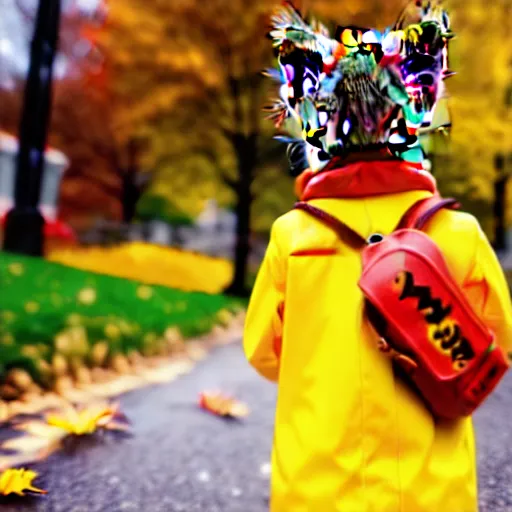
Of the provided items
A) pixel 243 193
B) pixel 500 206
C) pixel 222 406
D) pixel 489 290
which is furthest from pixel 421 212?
Result: pixel 243 193

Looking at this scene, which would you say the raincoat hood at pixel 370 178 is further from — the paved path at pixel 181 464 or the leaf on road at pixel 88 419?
the leaf on road at pixel 88 419

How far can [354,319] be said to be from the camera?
1.55m

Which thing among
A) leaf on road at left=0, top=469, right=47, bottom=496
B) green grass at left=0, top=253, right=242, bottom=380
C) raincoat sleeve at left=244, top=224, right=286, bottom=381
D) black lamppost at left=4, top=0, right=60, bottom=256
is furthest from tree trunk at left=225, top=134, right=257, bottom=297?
raincoat sleeve at left=244, top=224, right=286, bottom=381

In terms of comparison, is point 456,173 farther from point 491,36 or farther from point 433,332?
point 433,332

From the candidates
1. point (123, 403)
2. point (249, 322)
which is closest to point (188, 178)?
point (123, 403)

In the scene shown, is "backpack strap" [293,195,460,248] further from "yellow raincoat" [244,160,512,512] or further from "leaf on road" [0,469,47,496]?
"leaf on road" [0,469,47,496]

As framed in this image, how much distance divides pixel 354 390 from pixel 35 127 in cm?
733

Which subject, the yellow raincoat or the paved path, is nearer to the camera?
the yellow raincoat

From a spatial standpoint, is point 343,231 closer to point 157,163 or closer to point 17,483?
point 17,483

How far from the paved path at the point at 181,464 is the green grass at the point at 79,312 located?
772mm

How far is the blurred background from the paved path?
0.90 metres

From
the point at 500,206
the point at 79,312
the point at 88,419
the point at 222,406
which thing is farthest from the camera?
the point at 500,206

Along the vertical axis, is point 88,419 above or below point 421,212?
below

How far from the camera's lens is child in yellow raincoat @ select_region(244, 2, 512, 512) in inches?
58.7
